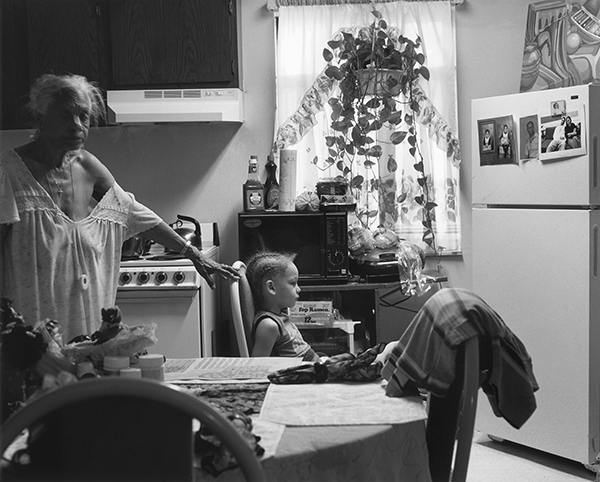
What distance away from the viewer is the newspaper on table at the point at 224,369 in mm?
1764

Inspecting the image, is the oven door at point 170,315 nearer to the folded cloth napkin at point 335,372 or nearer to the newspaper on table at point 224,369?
the newspaper on table at point 224,369

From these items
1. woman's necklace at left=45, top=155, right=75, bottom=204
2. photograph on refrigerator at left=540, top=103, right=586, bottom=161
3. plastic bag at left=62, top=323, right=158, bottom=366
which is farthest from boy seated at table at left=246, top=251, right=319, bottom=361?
photograph on refrigerator at left=540, top=103, right=586, bottom=161

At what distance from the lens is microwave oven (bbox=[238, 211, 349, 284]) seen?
3.68 meters

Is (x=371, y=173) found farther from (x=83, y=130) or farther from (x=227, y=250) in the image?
(x=83, y=130)

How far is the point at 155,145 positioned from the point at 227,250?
67 centimetres

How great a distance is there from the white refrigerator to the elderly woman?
1.56m

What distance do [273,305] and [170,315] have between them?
3.10 ft

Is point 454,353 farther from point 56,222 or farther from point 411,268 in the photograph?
point 411,268

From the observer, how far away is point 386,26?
152 inches

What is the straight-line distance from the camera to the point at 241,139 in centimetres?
415

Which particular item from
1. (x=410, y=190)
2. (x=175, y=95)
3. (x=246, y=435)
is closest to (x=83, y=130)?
(x=246, y=435)

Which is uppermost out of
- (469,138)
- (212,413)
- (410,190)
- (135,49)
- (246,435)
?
(135,49)

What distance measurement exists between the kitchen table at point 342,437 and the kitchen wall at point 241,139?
8.78ft

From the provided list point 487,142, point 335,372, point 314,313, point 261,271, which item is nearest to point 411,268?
point 314,313
